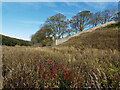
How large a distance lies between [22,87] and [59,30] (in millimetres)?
24434

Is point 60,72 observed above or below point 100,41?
below

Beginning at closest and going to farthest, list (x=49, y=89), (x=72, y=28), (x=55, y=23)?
(x=49, y=89)
(x=55, y=23)
(x=72, y=28)

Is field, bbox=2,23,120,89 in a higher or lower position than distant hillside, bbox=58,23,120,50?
lower

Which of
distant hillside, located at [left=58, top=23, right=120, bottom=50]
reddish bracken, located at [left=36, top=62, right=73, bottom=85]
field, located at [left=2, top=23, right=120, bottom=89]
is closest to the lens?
field, located at [left=2, top=23, right=120, bottom=89]

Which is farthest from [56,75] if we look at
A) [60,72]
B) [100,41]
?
[100,41]

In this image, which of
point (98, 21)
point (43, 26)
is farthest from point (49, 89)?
point (98, 21)

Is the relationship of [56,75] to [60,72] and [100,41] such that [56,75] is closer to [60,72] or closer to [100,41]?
[60,72]

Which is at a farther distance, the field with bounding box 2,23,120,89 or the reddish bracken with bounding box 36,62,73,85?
the reddish bracken with bounding box 36,62,73,85

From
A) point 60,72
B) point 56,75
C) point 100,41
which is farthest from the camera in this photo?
point 100,41

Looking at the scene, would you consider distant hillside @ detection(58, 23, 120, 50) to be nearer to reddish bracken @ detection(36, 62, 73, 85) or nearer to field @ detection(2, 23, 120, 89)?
field @ detection(2, 23, 120, 89)

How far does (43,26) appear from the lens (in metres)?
26.6

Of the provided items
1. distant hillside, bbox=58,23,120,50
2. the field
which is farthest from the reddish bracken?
distant hillside, bbox=58,23,120,50

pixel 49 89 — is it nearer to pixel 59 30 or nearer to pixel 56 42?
pixel 56 42

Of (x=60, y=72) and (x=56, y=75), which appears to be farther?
(x=60, y=72)
